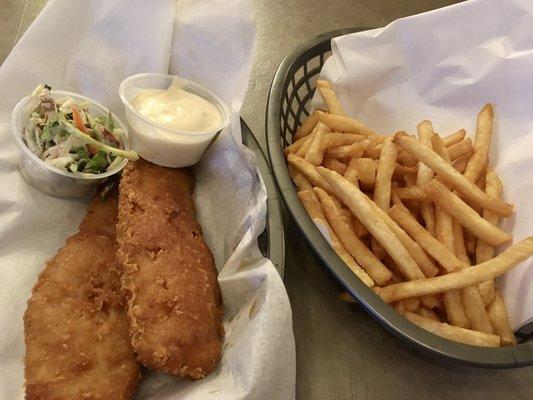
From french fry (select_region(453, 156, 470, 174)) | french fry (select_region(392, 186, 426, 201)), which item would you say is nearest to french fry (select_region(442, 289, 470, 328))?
french fry (select_region(392, 186, 426, 201))

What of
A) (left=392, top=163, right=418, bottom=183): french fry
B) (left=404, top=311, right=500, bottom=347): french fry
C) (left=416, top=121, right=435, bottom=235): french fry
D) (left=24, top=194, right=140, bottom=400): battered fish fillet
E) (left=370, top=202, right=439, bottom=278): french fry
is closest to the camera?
(left=24, top=194, right=140, bottom=400): battered fish fillet

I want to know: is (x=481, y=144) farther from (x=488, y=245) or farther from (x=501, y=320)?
(x=501, y=320)

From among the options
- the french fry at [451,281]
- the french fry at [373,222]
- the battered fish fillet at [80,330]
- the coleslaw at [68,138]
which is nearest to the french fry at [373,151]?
the french fry at [373,222]

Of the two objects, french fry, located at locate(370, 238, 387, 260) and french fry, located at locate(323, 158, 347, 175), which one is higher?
french fry, located at locate(323, 158, 347, 175)

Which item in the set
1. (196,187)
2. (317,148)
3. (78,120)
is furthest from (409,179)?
(78,120)

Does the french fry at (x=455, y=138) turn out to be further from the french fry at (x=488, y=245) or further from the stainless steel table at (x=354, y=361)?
the stainless steel table at (x=354, y=361)

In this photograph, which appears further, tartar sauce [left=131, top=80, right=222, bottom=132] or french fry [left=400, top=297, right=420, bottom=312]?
tartar sauce [left=131, top=80, right=222, bottom=132]

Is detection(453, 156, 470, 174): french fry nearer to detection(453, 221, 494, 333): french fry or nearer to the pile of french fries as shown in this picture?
the pile of french fries
